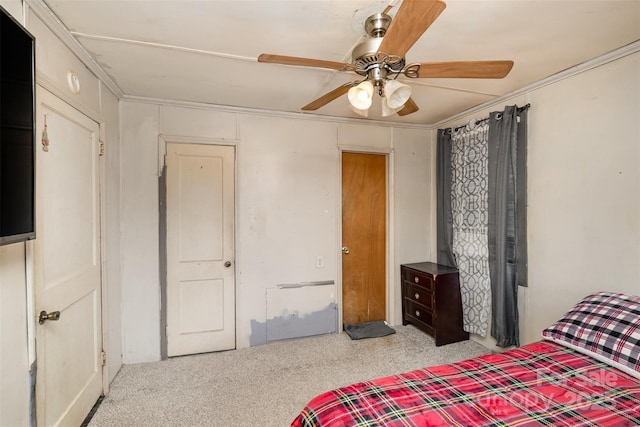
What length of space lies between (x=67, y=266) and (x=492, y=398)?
2.40 meters

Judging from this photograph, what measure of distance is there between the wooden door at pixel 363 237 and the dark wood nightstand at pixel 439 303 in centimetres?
49

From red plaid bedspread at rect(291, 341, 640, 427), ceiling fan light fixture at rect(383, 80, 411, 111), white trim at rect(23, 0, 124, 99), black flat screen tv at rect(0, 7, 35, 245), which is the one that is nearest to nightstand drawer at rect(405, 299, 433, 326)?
red plaid bedspread at rect(291, 341, 640, 427)

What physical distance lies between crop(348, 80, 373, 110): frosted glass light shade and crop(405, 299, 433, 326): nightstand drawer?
2535 millimetres

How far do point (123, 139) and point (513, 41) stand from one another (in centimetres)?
318

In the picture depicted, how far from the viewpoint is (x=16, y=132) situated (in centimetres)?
116

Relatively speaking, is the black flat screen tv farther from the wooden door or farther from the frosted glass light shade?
the wooden door

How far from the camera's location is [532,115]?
2.56 meters

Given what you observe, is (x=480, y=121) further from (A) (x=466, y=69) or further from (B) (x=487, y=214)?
(A) (x=466, y=69)

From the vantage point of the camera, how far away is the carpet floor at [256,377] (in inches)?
81.4

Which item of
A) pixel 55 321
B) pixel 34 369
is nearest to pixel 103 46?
pixel 55 321

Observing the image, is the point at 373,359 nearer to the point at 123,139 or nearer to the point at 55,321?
the point at 55,321

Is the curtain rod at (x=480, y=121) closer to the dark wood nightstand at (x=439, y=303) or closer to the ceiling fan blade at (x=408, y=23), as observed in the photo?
the dark wood nightstand at (x=439, y=303)

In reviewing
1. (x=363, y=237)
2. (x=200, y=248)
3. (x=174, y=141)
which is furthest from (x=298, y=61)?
(x=363, y=237)

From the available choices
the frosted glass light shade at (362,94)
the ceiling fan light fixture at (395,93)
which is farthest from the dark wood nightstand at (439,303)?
the frosted glass light shade at (362,94)
